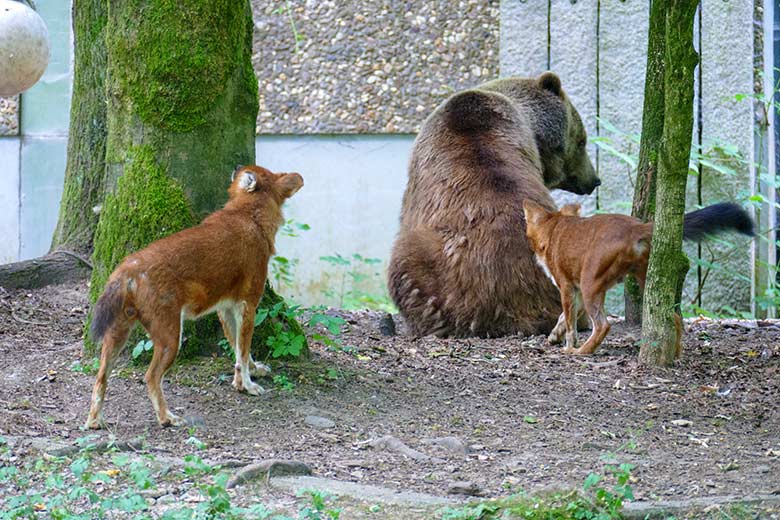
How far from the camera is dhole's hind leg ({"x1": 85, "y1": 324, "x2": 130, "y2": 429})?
17.5 feet

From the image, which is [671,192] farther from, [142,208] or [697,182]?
[697,182]

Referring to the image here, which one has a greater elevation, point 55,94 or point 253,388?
point 55,94

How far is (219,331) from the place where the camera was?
20.8 ft

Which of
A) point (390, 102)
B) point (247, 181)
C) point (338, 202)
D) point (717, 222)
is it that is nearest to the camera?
point (247, 181)

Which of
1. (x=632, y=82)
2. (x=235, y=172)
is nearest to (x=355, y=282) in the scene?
(x=632, y=82)

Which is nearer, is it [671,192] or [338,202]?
[671,192]

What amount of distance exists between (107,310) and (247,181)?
111 cm

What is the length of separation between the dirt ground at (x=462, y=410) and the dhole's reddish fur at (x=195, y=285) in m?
0.28

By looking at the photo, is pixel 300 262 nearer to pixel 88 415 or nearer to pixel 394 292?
pixel 394 292

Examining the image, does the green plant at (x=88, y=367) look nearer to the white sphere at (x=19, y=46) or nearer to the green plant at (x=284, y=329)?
the green plant at (x=284, y=329)

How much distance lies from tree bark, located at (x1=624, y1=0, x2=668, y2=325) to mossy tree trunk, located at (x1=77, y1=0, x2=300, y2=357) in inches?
111

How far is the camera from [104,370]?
534cm

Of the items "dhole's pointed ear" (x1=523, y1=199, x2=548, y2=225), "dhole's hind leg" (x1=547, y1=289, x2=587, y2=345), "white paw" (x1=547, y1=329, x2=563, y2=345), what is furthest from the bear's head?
"white paw" (x1=547, y1=329, x2=563, y2=345)

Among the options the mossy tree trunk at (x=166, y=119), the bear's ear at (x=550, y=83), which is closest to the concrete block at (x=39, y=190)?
the bear's ear at (x=550, y=83)
